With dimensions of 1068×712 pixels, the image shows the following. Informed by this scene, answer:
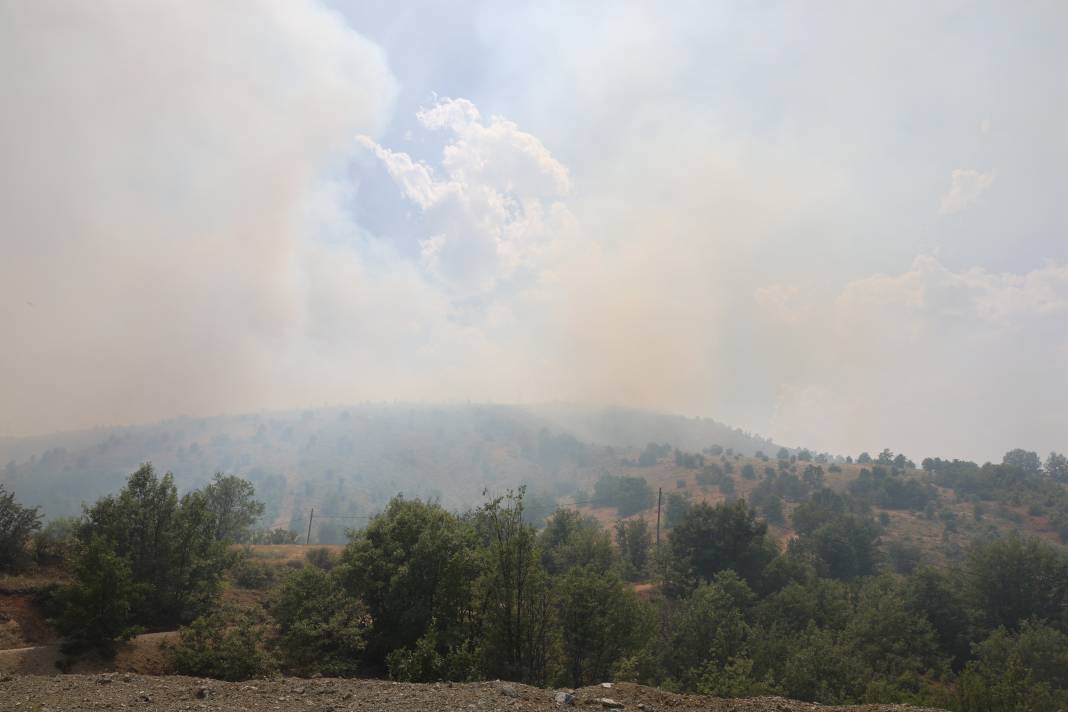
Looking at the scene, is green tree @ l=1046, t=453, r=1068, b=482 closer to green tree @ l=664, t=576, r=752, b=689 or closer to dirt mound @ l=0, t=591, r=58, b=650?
green tree @ l=664, t=576, r=752, b=689

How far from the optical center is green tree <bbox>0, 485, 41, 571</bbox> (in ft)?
118

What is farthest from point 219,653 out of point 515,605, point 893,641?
point 893,641

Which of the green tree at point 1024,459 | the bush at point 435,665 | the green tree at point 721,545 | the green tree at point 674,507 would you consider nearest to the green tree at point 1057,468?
the green tree at point 1024,459

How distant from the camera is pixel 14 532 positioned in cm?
3666

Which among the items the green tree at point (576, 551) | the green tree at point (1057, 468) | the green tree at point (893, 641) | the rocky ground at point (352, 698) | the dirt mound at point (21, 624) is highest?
the green tree at point (1057, 468)

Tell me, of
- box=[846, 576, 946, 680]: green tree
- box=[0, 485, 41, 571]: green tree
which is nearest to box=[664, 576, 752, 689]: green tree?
box=[846, 576, 946, 680]: green tree

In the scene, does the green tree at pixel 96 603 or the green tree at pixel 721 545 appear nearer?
the green tree at pixel 96 603

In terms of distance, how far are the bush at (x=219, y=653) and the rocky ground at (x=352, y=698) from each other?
7271mm

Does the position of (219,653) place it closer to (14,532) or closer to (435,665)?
(435,665)

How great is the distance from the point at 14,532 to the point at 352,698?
3593 cm

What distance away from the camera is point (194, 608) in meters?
A: 35.8

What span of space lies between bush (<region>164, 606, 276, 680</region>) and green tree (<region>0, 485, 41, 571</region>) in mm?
17532

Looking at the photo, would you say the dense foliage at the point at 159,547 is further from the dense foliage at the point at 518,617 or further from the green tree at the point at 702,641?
the green tree at the point at 702,641

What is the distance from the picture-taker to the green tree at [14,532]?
36094mm
